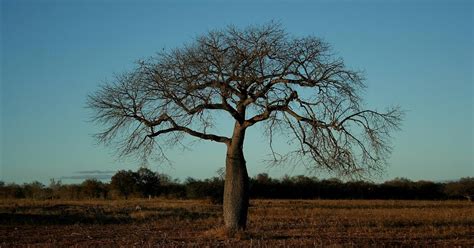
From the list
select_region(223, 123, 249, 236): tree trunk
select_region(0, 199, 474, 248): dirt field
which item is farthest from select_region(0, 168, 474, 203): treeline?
select_region(223, 123, 249, 236): tree trunk

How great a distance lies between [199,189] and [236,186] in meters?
38.0

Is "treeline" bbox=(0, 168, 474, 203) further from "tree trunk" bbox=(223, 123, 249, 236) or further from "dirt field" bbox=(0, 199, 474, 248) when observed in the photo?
"tree trunk" bbox=(223, 123, 249, 236)

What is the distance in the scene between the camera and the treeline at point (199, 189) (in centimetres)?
5862

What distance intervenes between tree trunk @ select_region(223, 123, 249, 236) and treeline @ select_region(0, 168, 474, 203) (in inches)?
1347

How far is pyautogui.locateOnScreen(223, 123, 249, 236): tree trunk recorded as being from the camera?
19.0 meters

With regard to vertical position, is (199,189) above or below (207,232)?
above

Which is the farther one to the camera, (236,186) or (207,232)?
(236,186)

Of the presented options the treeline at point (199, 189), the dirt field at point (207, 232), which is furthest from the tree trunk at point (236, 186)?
the treeline at point (199, 189)

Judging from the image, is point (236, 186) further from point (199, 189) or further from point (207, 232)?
point (199, 189)

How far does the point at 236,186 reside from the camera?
1909 cm

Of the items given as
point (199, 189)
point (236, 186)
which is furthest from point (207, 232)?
point (199, 189)

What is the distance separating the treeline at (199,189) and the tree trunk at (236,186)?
112 feet

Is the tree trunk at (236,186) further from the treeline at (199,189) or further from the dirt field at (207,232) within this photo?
the treeline at (199,189)

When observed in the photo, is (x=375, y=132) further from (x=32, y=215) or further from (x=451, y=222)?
(x=32, y=215)
